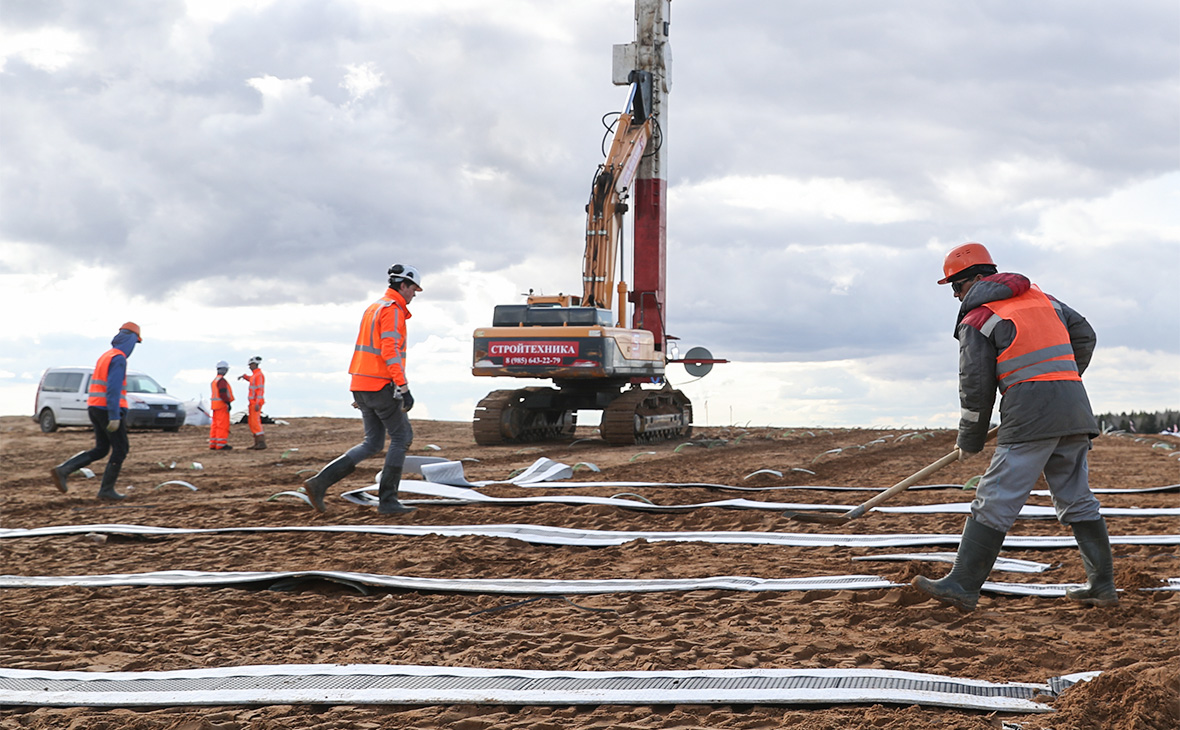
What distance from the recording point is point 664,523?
7809mm

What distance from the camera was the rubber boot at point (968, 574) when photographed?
4.84 m

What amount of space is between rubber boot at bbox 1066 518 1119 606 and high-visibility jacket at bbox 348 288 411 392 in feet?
17.3

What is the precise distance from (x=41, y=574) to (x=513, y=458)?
28.4 feet

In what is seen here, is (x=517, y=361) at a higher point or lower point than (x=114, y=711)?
higher

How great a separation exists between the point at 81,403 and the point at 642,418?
1387 cm

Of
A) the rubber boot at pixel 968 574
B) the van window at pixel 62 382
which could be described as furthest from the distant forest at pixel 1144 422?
the van window at pixel 62 382

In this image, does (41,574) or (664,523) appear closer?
(41,574)

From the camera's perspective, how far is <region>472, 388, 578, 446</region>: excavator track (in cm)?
1772

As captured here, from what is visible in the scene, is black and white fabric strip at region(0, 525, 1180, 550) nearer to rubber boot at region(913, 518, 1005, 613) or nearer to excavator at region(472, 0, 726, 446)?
rubber boot at region(913, 518, 1005, 613)

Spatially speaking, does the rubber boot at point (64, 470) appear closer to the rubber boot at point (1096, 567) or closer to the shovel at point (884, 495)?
the shovel at point (884, 495)

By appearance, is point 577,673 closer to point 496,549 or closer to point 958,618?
point 958,618

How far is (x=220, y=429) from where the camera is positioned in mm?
17859

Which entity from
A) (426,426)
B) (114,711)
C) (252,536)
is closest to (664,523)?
(252,536)

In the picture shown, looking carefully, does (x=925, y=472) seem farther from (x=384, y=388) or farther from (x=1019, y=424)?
(x=384, y=388)
